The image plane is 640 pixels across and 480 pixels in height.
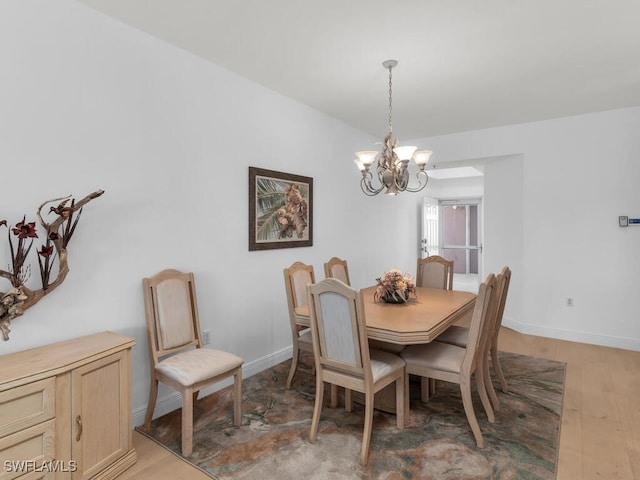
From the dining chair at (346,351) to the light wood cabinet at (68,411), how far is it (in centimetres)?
110

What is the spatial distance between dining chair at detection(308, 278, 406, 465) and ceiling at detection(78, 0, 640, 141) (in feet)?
5.58

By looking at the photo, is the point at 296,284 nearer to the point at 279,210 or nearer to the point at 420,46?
the point at 279,210

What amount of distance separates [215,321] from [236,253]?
1.97 feet

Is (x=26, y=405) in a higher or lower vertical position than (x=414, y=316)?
lower

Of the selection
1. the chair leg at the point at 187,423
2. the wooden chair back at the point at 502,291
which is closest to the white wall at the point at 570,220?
the wooden chair back at the point at 502,291

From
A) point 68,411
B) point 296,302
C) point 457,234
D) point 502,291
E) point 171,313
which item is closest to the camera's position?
point 68,411

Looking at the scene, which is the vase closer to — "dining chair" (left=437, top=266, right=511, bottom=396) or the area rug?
"dining chair" (left=437, top=266, right=511, bottom=396)

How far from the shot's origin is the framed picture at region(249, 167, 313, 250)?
331 cm

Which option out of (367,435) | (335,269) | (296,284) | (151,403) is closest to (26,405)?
(151,403)

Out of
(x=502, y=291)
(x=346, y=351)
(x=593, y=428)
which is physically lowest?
(x=593, y=428)

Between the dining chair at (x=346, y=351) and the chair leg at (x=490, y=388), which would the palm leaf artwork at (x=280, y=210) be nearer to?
the dining chair at (x=346, y=351)

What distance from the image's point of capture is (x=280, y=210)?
141 inches

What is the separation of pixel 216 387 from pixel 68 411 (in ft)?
4.56

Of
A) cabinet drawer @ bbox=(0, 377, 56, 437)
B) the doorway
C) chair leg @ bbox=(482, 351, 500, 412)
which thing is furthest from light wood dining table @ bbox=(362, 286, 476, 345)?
the doorway
